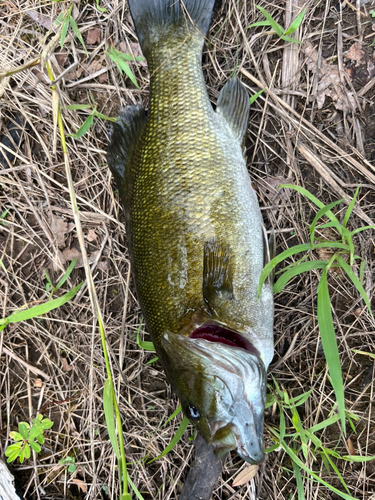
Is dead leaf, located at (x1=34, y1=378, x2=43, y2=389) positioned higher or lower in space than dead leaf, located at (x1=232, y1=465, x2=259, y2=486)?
higher

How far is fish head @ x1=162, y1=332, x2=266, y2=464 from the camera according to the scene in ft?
6.30

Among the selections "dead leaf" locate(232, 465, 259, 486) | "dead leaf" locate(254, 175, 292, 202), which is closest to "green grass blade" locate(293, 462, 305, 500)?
"dead leaf" locate(232, 465, 259, 486)

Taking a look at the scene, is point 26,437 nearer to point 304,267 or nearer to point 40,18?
point 304,267

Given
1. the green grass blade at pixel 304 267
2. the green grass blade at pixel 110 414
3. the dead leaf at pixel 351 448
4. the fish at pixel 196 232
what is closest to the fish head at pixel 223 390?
the fish at pixel 196 232

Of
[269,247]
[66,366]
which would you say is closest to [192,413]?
[269,247]

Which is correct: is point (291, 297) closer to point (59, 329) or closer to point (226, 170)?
point (226, 170)

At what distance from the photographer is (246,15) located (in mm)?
2686

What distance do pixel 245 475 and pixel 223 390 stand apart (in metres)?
1.15

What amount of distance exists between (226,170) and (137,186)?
60 centimetres

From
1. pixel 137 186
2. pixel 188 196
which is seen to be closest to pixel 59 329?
pixel 137 186

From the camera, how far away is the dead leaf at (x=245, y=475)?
2602 millimetres

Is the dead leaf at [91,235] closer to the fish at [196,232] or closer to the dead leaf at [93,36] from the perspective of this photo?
the fish at [196,232]

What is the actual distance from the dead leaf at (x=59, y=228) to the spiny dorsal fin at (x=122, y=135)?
73cm

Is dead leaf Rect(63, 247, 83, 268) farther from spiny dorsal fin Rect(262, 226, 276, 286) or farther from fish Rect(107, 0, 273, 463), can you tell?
spiny dorsal fin Rect(262, 226, 276, 286)
